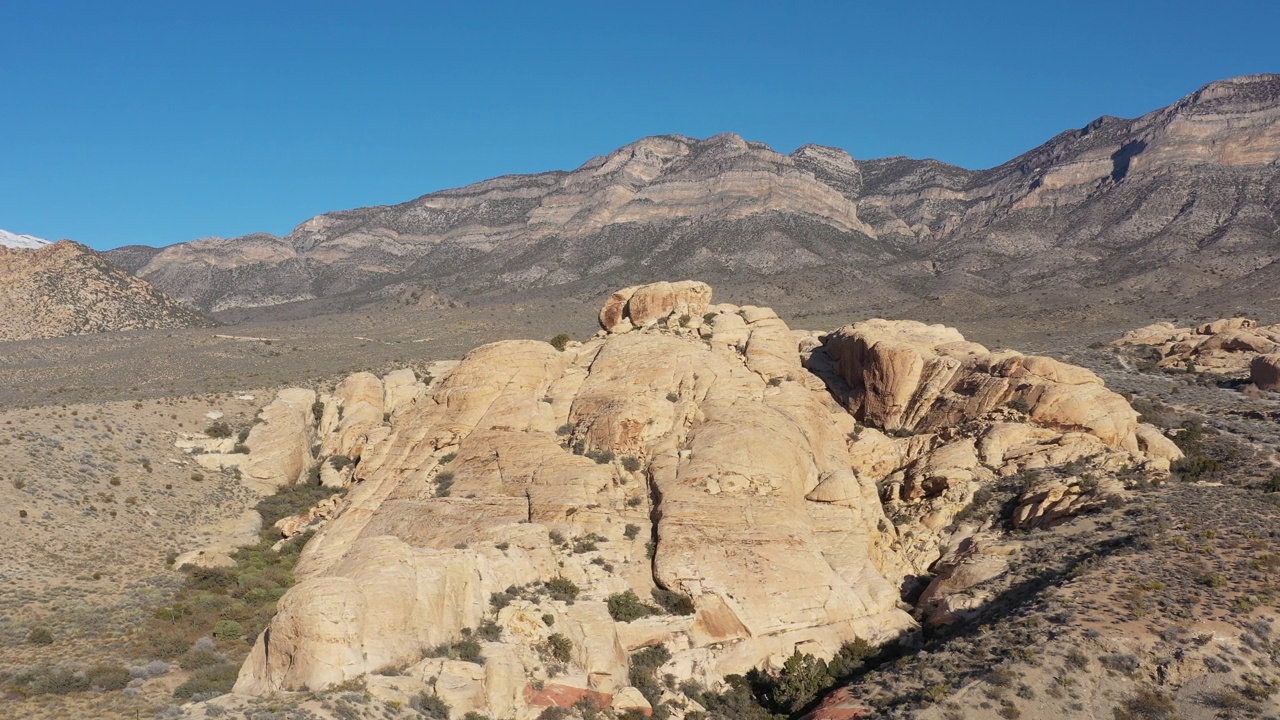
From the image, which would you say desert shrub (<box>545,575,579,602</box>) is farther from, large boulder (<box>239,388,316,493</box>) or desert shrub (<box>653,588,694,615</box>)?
large boulder (<box>239,388,316,493</box>)

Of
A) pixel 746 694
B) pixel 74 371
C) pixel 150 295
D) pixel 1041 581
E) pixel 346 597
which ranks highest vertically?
pixel 150 295

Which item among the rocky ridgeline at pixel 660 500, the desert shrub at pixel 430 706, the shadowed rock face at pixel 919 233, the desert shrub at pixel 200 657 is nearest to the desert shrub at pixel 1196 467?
the rocky ridgeline at pixel 660 500

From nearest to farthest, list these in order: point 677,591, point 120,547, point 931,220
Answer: point 677,591 < point 120,547 < point 931,220

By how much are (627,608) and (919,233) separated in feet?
534

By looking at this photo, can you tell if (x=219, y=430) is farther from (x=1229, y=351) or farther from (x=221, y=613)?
(x=1229, y=351)

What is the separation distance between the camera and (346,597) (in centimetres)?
2134

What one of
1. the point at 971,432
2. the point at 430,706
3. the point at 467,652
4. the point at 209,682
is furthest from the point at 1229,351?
the point at 209,682

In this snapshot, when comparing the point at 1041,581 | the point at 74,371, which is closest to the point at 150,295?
the point at 74,371

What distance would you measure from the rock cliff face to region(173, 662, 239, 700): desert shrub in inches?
2993

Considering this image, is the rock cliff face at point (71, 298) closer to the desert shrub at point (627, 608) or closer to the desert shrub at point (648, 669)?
the desert shrub at point (627, 608)

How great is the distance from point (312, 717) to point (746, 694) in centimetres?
1150

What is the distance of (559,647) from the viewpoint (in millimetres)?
24047

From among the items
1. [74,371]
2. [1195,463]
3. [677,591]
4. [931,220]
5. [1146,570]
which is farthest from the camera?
[931,220]

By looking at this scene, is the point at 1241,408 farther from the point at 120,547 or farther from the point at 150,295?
the point at 150,295
